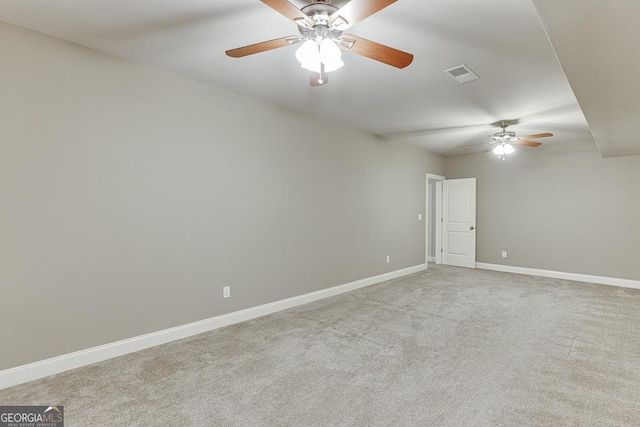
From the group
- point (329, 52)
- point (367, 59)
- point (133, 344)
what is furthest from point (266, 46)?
point (133, 344)

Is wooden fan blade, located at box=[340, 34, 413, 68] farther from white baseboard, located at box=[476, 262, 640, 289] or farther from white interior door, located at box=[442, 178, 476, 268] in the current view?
white baseboard, located at box=[476, 262, 640, 289]

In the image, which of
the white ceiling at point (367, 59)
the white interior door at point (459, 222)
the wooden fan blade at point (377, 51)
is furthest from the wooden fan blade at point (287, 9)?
the white interior door at point (459, 222)

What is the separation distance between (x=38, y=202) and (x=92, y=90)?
1.01 meters

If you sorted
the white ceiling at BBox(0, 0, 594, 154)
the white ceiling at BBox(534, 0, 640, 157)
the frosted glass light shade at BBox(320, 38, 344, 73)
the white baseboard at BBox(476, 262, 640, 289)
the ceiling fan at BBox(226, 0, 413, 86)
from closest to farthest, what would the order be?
1. the white ceiling at BBox(534, 0, 640, 157)
2. the ceiling fan at BBox(226, 0, 413, 86)
3. the frosted glass light shade at BBox(320, 38, 344, 73)
4. the white ceiling at BBox(0, 0, 594, 154)
5. the white baseboard at BBox(476, 262, 640, 289)

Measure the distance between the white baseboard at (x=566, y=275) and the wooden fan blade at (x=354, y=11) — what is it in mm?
6477

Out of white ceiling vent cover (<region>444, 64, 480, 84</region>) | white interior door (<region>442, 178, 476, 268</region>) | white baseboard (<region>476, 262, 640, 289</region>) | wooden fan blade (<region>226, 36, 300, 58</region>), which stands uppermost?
white ceiling vent cover (<region>444, 64, 480, 84</region>)

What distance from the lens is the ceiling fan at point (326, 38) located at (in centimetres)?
167

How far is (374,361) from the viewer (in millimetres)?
2699

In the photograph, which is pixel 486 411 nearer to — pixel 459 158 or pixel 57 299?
pixel 57 299

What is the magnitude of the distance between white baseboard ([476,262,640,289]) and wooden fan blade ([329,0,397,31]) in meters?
6.48

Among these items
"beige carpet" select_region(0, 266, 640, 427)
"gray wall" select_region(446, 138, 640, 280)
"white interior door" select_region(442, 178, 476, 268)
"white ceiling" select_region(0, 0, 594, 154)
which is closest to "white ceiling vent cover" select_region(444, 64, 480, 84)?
"white ceiling" select_region(0, 0, 594, 154)

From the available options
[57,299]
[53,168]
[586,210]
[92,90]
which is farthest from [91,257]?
[586,210]

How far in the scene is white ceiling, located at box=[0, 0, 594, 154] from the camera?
2.14m

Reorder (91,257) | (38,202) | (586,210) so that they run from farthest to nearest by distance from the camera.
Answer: (586,210)
(91,257)
(38,202)
